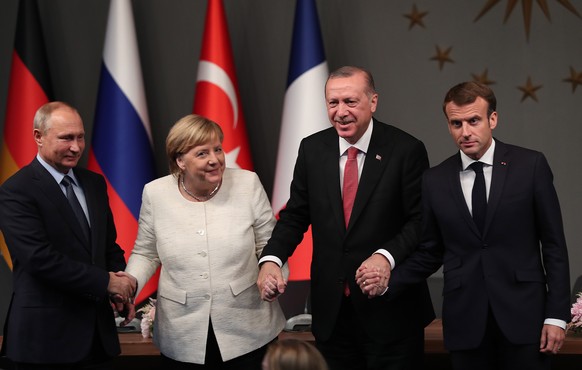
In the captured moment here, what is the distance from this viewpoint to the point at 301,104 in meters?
5.38

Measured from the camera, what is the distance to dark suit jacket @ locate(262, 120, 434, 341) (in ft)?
11.2

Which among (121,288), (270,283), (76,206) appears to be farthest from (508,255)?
(76,206)

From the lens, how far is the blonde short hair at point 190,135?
11.3 feet

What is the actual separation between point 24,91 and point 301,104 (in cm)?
174

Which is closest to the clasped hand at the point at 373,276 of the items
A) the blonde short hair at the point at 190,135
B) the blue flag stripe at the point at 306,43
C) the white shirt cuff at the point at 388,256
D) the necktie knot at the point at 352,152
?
the white shirt cuff at the point at 388,256

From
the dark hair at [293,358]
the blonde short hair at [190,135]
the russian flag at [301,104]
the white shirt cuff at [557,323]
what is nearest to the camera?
the dark hair at [293,358]

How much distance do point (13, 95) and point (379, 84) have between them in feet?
7.58

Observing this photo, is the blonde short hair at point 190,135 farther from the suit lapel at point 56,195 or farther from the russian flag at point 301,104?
the russian flag at point 301,104

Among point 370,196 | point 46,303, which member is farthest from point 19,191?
point 370,196

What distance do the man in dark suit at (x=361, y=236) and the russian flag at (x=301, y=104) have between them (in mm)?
1798

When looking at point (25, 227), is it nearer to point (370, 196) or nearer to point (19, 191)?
point (19, 191)

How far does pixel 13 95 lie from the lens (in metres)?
5.53

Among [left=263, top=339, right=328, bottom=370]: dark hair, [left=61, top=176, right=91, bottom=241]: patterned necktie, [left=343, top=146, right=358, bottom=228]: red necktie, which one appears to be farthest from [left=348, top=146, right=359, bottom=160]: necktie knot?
[left=263, top=339, right=328, bottom=370]: dark hair

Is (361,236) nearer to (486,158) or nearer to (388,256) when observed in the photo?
(388,256)
